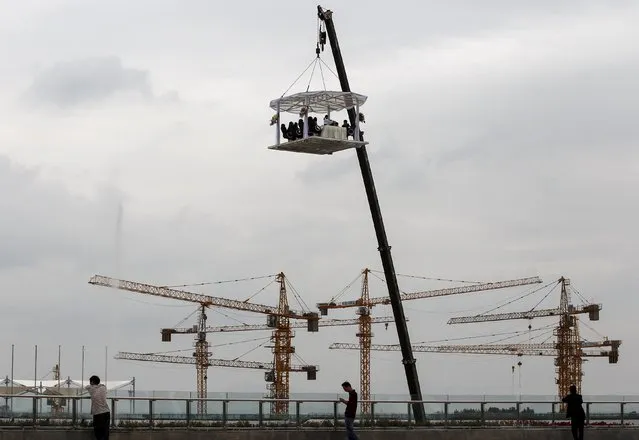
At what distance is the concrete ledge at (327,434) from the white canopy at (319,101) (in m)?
13.2

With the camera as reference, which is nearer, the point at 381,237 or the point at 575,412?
the point at 575,412

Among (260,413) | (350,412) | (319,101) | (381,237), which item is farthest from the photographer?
(381,237)

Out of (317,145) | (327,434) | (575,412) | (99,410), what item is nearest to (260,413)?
(327,434)

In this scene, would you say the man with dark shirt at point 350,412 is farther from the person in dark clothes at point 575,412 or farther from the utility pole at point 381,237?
the utility pole at point 381,237

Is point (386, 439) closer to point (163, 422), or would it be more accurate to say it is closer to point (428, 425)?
point (428, 425)

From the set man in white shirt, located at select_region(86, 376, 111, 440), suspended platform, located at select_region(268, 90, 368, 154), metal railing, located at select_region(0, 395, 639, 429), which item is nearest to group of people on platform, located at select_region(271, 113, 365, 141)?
suspended platform, located at select_region(268, 90, 368, 154)

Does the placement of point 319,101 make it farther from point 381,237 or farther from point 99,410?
point 99,410

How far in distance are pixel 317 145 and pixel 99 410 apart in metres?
16.7

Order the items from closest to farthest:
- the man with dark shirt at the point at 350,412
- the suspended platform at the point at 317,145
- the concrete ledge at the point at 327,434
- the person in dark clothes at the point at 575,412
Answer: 1. the concrete ledge at the point at 327,434
2. the man with dark shirt at the point at 350,412
3. the person in dark clothes at the point at 575,412
4. the suspended platform at the point at 317,145

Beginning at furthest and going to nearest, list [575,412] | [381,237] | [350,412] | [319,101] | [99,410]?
1. [381,237]
2. [319,101]
3. [575,412]
4. [350,412]
5. [99,410]

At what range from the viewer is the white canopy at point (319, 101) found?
48312 millimetres

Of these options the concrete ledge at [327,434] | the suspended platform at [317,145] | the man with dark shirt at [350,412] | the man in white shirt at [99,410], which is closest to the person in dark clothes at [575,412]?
the concrete ledge at [327,434]

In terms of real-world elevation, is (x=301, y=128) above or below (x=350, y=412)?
above

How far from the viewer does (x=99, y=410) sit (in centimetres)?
3438
